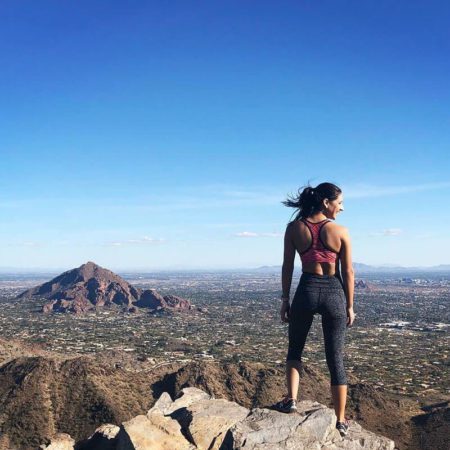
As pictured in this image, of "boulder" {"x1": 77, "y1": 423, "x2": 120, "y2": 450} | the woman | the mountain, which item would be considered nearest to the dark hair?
the woman

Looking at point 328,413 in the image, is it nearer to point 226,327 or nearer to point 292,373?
point 292,373

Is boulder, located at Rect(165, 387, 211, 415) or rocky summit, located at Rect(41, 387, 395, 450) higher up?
rocky summit, located at Rect(41, 387, 395, 450)

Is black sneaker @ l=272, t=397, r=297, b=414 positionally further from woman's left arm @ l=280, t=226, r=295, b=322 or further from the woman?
woman's left arm @ l=280, t=226, r=295, b=322

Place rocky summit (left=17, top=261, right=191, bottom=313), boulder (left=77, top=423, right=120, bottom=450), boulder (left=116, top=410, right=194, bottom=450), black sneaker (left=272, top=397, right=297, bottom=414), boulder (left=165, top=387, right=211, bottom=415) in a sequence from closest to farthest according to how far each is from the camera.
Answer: black sneaker (left=272, top=397, right=297, bottom=414) < boulder (left=116, top=410, right=194, bottom=450) < boulder (left=77, top=423, right=120, bottom=450) < boulder (left=165, top=387, right=211, bottom=415) < rocky summit (left=17, top=261, right=191, bottom=313)

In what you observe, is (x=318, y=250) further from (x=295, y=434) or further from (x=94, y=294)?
(x=94, y=294)

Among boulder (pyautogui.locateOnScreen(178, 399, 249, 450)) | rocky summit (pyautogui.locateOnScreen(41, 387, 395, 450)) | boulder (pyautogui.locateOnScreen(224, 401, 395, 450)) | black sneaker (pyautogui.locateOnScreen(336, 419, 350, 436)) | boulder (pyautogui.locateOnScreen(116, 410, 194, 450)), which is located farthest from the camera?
boulder (pyautogui.locateOnScreen(178, 399, 249, 450))

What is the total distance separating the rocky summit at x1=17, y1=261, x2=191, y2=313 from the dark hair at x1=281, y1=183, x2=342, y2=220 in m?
138

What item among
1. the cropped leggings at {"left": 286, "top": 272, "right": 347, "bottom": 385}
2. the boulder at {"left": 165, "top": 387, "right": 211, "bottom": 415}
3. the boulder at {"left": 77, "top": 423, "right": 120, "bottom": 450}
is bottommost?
the boulder at {"left": 77, "top": 423, "right": 120, "bottom": 450}

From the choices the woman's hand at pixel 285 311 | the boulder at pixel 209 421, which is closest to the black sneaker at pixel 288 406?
the boulder at pixel 209 421

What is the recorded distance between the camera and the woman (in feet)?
24.7

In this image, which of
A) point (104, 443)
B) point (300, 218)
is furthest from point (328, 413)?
point (104, 443)

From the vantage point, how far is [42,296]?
17562cm

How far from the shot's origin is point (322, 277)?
297 inches

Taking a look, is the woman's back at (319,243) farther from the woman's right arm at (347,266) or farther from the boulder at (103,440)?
the boulder at (103,440)
